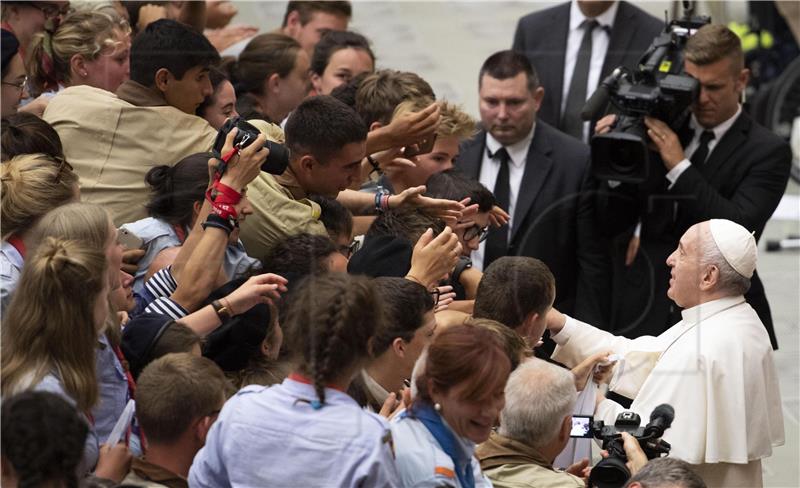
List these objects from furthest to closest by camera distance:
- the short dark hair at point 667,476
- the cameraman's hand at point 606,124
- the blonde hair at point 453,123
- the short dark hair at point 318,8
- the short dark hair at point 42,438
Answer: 1. the short dark hair at point 318,8
2. the cameraman's hand at point 606,124
3. the blonde hair at point 453,123
4. the short dark hair at point 667,476
5. the short dark hair at point 42,438

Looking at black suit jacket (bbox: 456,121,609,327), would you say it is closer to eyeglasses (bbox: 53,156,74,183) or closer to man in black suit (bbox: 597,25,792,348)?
man in black suit (bbox: 597,25,792,348)

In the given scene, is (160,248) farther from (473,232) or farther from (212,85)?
(473,232)

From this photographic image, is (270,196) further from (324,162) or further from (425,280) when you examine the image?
(425,280)

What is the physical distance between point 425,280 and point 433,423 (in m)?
0.88

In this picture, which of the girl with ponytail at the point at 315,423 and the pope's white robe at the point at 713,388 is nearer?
the girl with ponytail at the point at 315,423

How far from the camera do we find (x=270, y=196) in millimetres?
4293

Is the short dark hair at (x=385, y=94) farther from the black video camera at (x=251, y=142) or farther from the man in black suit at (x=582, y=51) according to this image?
the man in black suit at (x=582, y=51)

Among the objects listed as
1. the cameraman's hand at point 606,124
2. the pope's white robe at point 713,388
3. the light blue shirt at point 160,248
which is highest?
the cameraman's hand at point 606,124

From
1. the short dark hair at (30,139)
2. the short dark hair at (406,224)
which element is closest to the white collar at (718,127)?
the short dark hair at (406,224)

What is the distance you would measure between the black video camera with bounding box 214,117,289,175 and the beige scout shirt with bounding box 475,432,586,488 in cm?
101

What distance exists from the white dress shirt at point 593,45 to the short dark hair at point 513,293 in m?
2.10

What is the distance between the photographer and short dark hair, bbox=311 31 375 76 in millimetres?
6055

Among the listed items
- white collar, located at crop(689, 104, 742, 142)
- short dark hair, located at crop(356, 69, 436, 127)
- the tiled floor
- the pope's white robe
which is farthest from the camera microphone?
the tiled floor

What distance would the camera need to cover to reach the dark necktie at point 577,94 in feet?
20.4
